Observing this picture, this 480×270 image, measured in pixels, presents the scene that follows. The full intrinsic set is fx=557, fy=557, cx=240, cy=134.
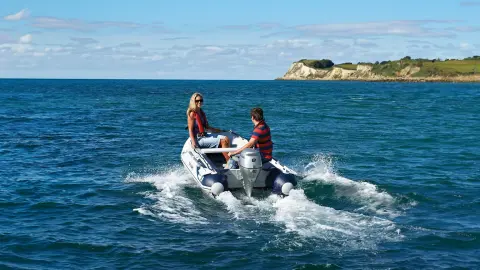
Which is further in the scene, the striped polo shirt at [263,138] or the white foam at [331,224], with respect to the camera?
the striped polo shirt at [263,138]

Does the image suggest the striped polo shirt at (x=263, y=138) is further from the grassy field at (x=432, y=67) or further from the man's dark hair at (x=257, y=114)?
the grassy field at (x=432, y=67)

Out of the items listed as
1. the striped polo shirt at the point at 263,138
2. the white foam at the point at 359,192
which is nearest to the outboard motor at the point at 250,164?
the striped polo shirt at the point at 263,138

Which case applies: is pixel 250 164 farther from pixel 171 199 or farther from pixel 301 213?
pixel 171 199

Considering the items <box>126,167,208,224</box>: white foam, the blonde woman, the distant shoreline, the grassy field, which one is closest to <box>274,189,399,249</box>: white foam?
<box>126,167,208,224</box>: white foam

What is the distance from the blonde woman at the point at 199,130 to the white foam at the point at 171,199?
1210mm

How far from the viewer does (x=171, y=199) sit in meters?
14.6

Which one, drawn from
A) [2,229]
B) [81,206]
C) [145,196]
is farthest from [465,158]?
[2,229]

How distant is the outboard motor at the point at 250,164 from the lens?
13508mm

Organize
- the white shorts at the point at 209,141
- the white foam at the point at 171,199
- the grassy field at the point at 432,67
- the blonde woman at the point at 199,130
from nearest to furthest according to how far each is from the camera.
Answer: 1. the white foam at the point at 171,199
2. the blonde woman at the point at 199,130
3. the white shorts at the point at 209,141
4. the grassy field at the point at 432,67

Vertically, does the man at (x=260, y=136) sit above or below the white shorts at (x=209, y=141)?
above

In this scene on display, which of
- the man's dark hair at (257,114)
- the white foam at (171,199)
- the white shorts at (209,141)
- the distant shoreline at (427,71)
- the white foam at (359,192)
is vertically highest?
the distant shoreline at (427,71)

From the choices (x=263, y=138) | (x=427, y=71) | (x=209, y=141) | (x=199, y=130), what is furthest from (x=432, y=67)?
(x=263, y=138)

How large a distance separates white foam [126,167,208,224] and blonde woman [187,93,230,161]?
1.21 m

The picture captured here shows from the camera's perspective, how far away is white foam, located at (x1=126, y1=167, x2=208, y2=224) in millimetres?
12898
